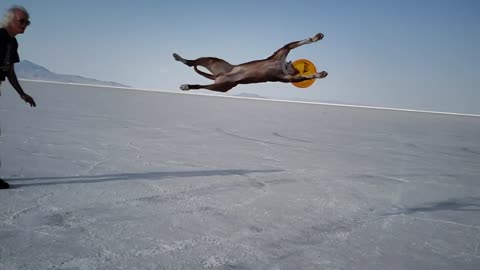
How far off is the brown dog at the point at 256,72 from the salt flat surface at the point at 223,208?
7.85 feet

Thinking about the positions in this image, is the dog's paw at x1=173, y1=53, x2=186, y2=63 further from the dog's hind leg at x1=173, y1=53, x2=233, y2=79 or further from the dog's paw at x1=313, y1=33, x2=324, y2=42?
the dog's paw at x1=313, y1=33, x2=324, y2=42

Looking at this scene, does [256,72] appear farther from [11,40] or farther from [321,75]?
[11,40]

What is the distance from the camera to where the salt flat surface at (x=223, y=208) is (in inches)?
128

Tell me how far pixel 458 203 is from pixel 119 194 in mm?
4780

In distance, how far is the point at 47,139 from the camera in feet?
27.8

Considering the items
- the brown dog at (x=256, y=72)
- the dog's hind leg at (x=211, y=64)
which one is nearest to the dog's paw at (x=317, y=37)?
the brown dog at (x=256, y=72)

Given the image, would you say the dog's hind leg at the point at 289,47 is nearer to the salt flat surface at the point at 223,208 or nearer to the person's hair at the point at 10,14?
the person's hair at the point at 10,14

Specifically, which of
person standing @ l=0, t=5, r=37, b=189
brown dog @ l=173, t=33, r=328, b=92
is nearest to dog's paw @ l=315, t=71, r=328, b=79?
brown dog @ l=173, t=33, r=328, b=92

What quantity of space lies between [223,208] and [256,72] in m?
3.83

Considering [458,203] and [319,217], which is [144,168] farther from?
[458,203]

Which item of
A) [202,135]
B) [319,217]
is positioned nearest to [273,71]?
[319,217]

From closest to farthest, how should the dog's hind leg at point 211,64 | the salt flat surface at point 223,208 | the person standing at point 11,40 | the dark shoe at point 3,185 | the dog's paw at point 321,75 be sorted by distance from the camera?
the dog's paw at point 321,75 → the dog's hind leg at point 211,64 → the person standing at point 11,40 → the salt flat surface at point 223,208 → the dark shoe at point 3,185

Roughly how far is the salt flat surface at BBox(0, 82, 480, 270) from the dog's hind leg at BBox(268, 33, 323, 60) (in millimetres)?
2434

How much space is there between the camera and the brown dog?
87cm
